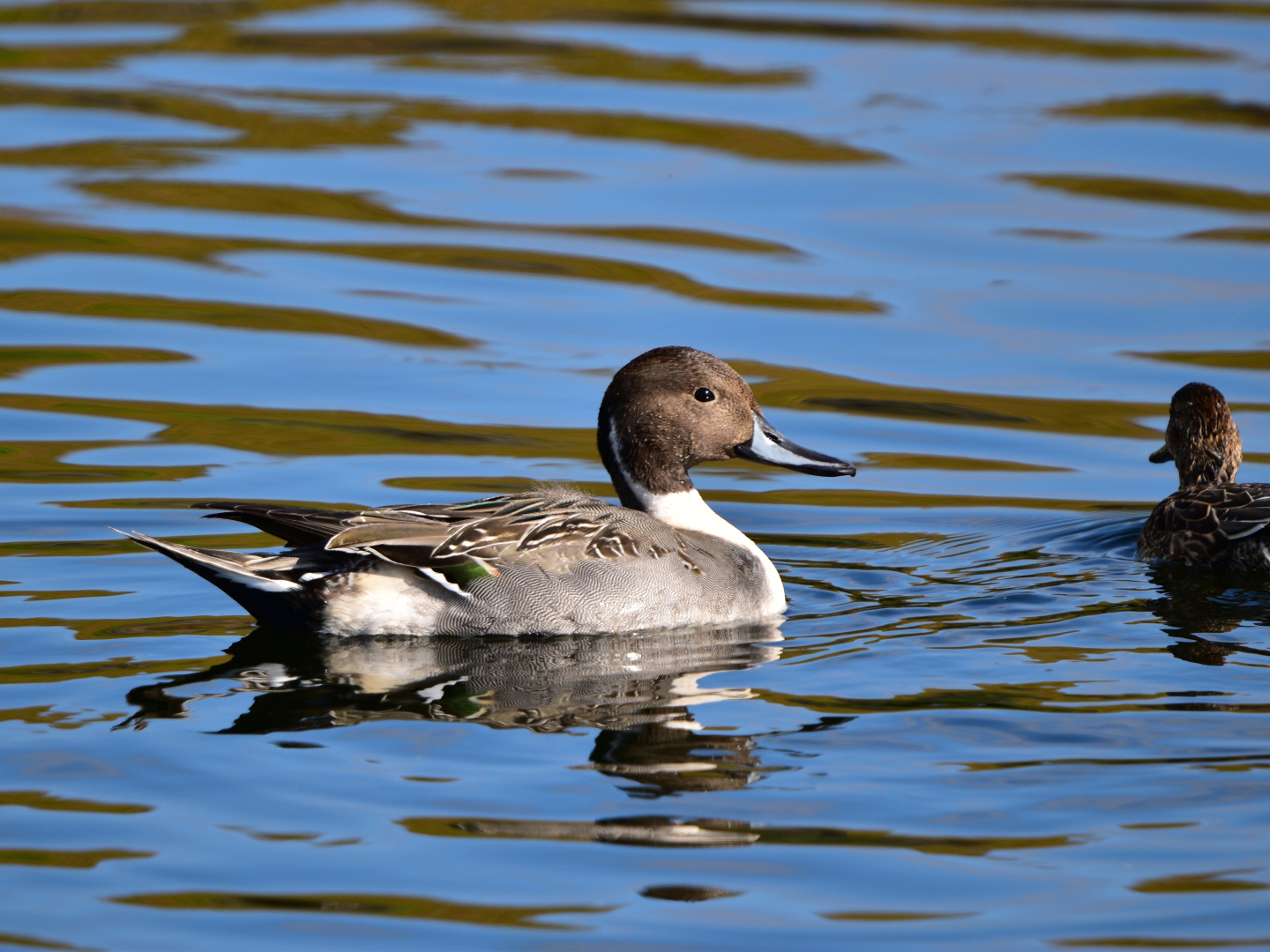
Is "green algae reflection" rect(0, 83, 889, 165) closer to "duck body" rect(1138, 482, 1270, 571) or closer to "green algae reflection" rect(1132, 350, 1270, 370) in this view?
"green algae reflection" rect(1132, 350, 1270, 370)

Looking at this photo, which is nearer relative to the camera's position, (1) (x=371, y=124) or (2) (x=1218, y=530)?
(2) (x=1218, y=530)

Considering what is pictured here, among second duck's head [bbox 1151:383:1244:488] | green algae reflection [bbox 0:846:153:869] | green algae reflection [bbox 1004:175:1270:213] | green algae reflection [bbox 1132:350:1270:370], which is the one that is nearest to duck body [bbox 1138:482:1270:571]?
second duck's head [bbox 1151:383:1244:488]

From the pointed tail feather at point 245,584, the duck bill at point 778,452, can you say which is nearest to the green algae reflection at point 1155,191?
the duck bill at point 778,452

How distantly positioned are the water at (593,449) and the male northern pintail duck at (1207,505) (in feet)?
0.55

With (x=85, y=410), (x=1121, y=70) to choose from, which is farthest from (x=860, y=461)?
(x=1121, y=70)

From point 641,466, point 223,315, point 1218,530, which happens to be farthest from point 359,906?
point 223,315

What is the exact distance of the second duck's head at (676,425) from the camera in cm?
792

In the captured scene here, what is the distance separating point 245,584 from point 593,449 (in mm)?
3873

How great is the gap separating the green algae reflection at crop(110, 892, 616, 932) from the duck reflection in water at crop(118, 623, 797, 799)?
79 cm

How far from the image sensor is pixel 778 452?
8.17 m

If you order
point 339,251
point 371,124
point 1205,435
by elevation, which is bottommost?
point 1205,435

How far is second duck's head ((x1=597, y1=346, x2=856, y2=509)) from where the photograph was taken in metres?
7.92

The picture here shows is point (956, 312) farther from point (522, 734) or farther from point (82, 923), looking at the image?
point (82, 923)

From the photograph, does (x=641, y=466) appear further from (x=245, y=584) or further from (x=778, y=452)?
(x=245, y=584)
